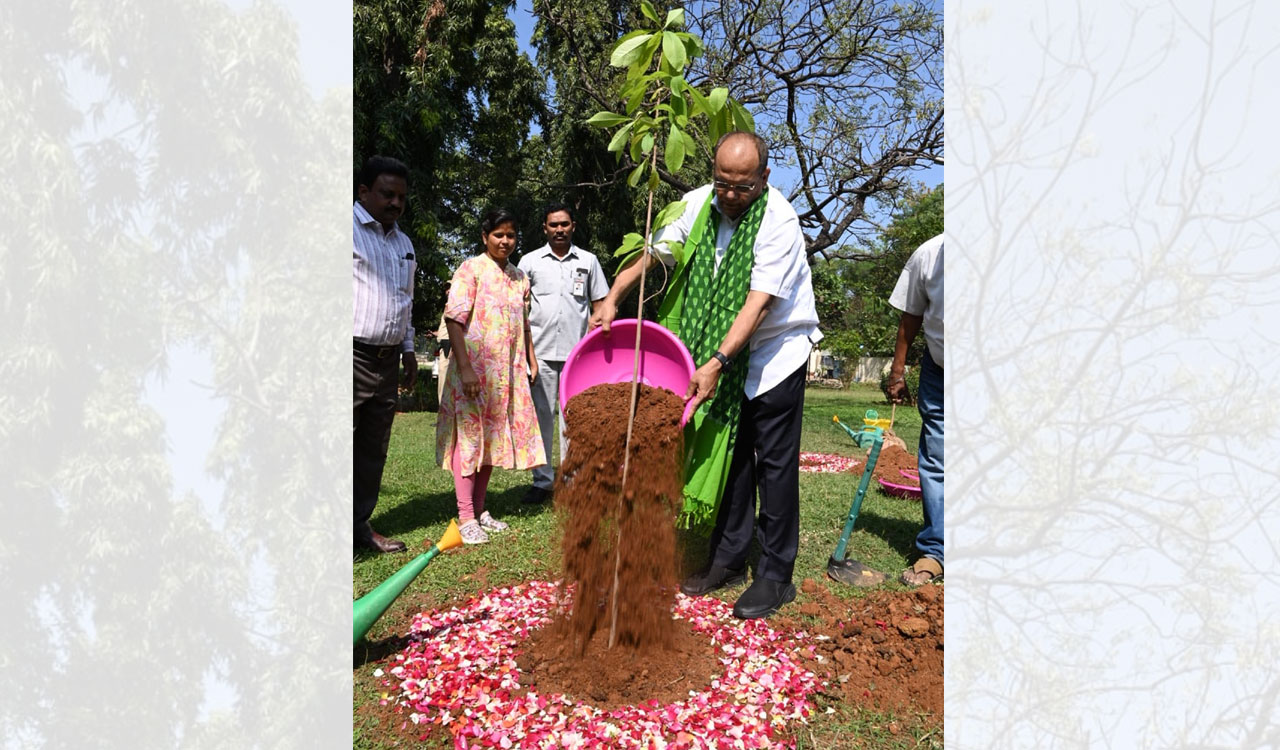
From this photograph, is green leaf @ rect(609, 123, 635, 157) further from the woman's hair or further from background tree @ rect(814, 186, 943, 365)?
background tree @ rect(814, 186, 943, 365)

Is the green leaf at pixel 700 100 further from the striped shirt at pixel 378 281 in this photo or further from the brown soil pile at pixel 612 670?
the striped shirt at pixel 378 281

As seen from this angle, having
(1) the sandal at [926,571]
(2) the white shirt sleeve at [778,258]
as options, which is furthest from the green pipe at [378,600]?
(1) the sandal at [926,571]

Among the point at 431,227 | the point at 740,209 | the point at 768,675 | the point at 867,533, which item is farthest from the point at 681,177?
the point at 768,675

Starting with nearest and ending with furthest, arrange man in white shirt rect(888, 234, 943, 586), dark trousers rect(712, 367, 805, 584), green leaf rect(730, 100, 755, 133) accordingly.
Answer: green leaf rect(730, 100, 755, 133) < dark trousers rect(712, 367, 805, 584) < man in white shirt rect(888, 234, 943, 586)

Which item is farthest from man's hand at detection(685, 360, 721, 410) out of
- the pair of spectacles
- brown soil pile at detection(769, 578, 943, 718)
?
brown soil pile at detection(769, 578, 943, 718)

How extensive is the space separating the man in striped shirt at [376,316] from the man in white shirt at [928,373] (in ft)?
7.73

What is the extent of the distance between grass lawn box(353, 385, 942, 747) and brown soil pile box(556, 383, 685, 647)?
0.19m

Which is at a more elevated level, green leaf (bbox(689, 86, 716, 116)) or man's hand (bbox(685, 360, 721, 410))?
green leaf (bbox(689, 86, 716, 116))

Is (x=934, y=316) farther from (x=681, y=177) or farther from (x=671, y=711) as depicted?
(x=681, y=177)

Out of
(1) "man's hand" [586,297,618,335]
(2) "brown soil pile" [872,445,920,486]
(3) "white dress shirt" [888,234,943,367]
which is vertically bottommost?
(2) "brown soil pile" [872,445,920,486]

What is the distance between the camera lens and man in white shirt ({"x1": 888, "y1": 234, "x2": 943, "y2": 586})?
134 inches

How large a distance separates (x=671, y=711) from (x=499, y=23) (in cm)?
1258

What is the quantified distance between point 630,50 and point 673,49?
15 centimetres

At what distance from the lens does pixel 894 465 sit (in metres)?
6.21
